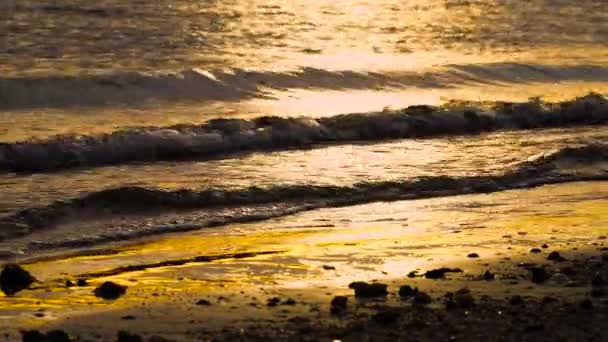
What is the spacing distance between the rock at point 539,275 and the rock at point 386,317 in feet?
3.91

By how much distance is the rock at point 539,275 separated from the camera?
7414 mm

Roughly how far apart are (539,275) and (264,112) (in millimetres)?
10021

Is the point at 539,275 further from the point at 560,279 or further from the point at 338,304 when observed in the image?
the point at 338,304

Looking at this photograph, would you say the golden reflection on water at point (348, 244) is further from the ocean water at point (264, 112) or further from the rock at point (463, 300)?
the rock at point (463, 300)

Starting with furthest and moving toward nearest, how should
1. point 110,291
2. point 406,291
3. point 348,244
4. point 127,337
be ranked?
point 348,244
point 110,291
point 406,291
point 127,337

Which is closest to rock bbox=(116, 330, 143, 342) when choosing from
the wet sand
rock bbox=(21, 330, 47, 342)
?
the wet sand

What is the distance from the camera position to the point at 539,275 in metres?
7.46

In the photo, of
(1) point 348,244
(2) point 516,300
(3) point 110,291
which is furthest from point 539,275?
(3) point 110,291

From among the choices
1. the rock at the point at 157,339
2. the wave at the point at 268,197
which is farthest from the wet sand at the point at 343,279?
the wave at the point at 268,197

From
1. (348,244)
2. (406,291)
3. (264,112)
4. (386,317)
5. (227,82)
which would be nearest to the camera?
(386,317)

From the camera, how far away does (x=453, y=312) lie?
21.9 feet

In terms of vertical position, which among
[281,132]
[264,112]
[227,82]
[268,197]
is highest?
[227,82]

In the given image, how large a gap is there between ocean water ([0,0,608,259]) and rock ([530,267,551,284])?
3175 mm

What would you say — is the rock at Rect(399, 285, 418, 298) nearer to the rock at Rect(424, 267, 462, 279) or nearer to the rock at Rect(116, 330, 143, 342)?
the rock at Rect(424, 267, 462, 279)
